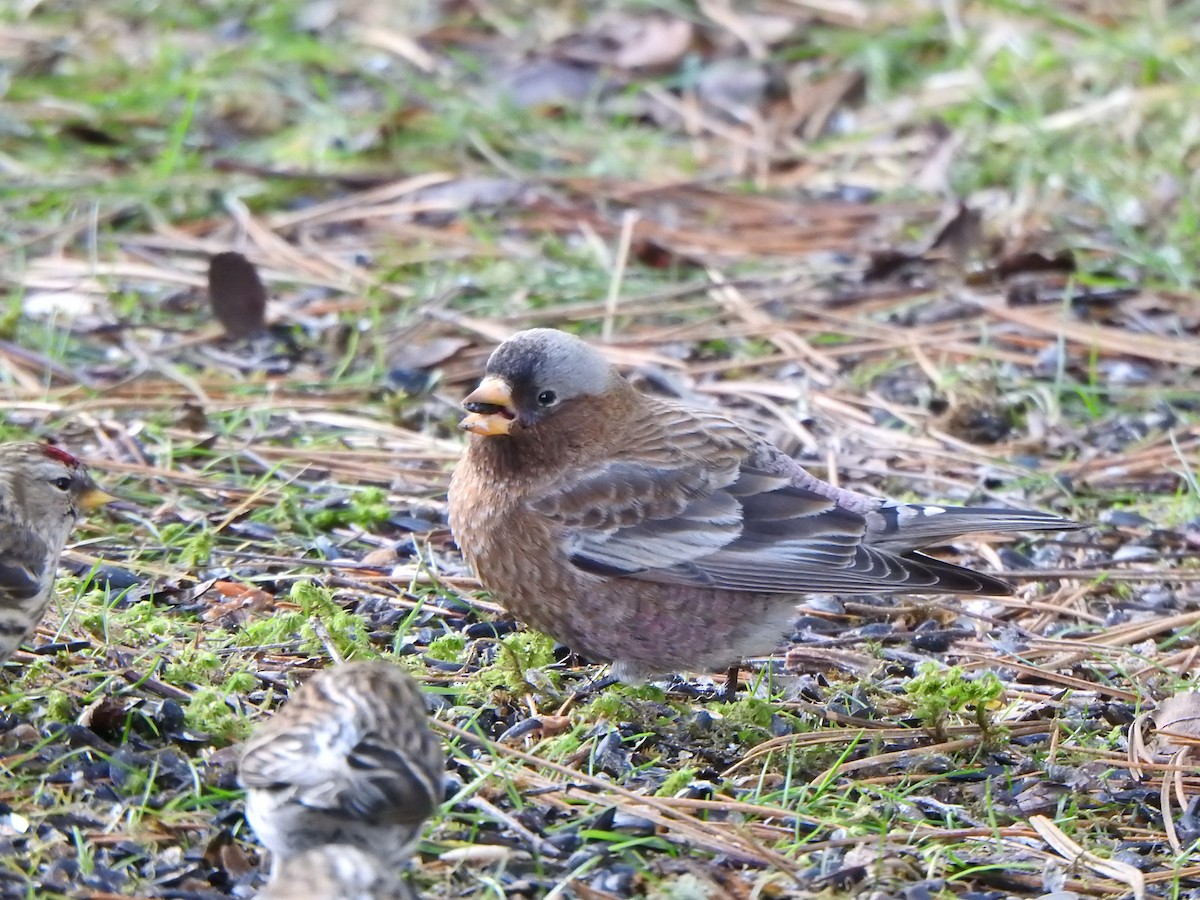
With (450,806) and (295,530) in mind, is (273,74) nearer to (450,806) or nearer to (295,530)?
(295,530)

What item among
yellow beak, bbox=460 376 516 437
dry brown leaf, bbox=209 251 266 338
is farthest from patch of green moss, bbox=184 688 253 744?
dry brown leaf, bbox=209 251 266 338

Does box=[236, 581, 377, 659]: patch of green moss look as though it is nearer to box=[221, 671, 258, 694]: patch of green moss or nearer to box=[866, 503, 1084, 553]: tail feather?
box=[221, 671, 258, 694]: patch of green moss

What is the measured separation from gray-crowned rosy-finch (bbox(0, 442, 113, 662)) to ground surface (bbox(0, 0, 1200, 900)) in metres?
0.22

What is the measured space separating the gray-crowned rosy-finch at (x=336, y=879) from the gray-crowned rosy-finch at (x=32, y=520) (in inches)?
53.4

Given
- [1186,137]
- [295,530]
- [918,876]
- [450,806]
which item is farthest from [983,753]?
[1186,137]

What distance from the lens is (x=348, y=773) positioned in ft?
10.8

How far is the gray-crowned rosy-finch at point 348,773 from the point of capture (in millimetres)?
3277

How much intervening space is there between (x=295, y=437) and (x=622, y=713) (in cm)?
223

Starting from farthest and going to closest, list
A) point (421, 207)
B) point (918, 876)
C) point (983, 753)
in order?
point (421, 207) < point (983, 753) < point (918, 876)

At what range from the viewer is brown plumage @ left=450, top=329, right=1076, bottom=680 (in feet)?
15.9

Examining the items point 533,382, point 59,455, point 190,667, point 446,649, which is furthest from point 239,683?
point 533,382

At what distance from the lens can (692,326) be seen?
7.21m

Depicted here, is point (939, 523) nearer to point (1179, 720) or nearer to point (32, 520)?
point (1179, 720)

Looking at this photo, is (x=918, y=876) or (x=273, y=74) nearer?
(x=918, y=876)
